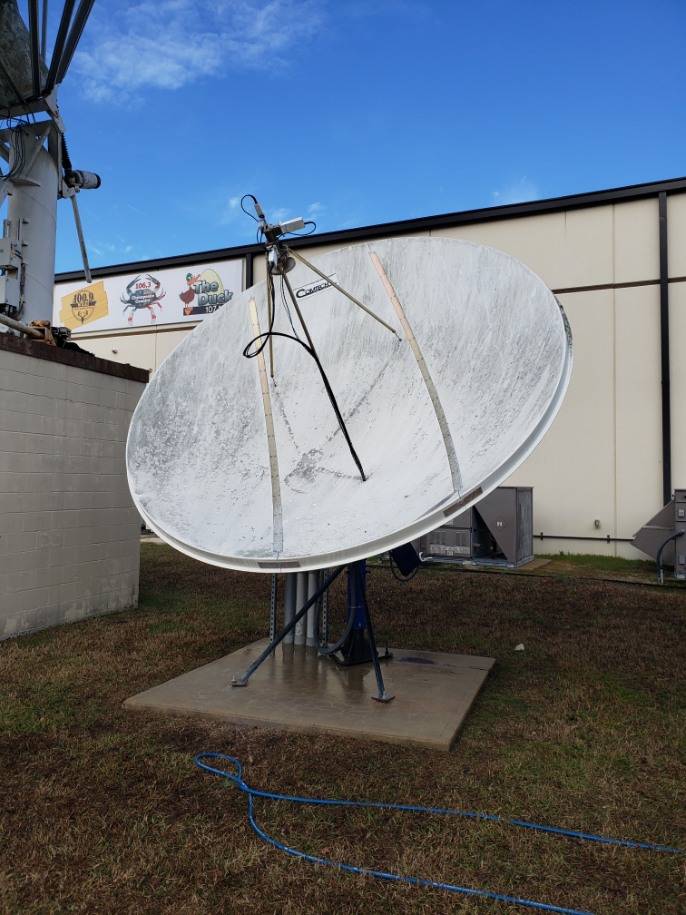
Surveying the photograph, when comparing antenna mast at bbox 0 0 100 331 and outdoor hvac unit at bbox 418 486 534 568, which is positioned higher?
antenna mast at bbox 0 0 100 331

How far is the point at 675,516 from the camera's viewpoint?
37.9ft

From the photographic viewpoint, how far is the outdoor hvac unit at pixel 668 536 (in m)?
11.3

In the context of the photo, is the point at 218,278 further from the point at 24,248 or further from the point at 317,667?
the point at 317,667

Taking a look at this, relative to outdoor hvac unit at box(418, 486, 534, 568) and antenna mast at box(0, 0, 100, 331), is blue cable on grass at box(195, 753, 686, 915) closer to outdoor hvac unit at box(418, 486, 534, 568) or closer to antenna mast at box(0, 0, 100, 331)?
antenna mast at box(0, 0, 100, 331)

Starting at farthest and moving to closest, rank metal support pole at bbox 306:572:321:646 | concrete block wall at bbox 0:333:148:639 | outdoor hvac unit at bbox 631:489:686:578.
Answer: outdoor hvac unit at bbox 631:489:686:578 < concrete block wall at bbox 0:333:148:639 < metal support pole at bbox 306:572:321:646

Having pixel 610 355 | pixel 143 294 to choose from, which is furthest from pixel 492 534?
pixel 143 294

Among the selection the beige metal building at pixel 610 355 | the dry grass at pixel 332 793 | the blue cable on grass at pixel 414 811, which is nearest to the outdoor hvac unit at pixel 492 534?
the beige metal building at pixel 610 355

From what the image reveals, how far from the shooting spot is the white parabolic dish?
389cm

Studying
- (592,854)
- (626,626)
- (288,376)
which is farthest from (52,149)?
(592,854)

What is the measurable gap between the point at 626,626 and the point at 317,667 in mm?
4010

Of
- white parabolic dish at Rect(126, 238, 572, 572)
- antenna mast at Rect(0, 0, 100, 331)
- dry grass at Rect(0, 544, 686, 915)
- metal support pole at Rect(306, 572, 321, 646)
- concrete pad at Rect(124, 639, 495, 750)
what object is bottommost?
dry grass at Rect(0, 544, 686, 915)

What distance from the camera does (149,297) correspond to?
19.9m

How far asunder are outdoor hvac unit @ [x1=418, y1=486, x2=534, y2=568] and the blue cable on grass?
9413mm

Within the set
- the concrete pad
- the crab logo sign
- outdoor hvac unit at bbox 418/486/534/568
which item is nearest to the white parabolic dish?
the concrete pad
